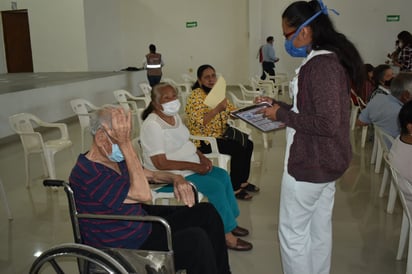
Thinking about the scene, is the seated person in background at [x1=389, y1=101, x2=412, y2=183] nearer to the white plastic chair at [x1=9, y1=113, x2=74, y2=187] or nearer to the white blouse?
the white blouse

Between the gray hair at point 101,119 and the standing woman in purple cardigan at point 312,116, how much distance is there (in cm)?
70

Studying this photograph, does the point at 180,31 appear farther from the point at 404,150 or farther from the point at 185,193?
the point at 185,193

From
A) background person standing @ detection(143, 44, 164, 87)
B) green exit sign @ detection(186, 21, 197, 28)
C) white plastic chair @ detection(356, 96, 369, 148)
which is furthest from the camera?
green exit sign @ detection(186, 21, 197, 28)

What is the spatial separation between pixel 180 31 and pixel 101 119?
11226mm

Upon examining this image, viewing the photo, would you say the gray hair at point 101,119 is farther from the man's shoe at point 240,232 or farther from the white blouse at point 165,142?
the man's shoe at point 240,232

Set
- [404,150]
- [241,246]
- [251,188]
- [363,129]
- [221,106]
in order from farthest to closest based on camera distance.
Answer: [363,129]
[251,188]
[221,106]
[241,246]
[404,150]

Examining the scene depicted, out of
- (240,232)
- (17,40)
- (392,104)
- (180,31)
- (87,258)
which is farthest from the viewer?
(180,31)

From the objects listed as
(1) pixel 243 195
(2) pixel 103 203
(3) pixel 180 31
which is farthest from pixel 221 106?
(3) pixel 180 31

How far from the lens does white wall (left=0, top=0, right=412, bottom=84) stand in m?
9.23

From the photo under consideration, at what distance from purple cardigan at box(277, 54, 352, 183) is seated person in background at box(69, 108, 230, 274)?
547 millimetres

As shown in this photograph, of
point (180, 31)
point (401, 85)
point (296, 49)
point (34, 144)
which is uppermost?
point (180, 31)

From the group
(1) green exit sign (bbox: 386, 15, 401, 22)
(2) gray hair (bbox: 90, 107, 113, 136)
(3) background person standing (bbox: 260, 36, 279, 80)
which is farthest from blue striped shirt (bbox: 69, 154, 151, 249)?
(1) green exit sign (bbox: 386, 15, 401, 22)

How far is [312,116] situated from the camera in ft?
5.49

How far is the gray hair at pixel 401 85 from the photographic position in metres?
3.39
